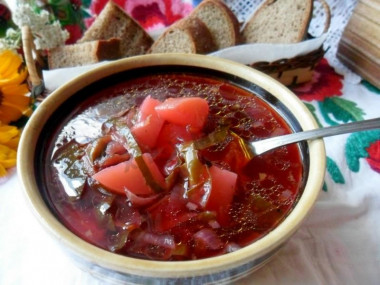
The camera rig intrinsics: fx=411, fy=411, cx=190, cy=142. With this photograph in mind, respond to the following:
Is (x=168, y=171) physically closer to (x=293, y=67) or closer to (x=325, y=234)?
(x=325, y=234)

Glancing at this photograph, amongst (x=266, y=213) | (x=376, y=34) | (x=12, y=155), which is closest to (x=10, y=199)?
(x=12, y=155)

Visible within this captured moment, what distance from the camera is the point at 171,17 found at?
1846 mm

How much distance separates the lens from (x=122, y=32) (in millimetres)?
1567

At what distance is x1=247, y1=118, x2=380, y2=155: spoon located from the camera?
861 millimetres

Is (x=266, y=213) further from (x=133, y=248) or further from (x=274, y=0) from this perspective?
(x=274, y=0)

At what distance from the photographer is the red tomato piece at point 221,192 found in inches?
32.0

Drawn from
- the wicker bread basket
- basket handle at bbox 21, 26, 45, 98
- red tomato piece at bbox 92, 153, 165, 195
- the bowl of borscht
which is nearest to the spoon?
the bowl of borscht

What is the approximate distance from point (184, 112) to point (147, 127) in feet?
0.30

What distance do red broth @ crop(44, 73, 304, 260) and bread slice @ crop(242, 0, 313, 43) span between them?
579 millimetres

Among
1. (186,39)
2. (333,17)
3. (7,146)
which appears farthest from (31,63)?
(333,17)

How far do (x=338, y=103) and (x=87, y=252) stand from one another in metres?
1.07

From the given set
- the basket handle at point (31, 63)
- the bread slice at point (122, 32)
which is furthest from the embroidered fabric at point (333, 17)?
the basket handle at point (31, 63)

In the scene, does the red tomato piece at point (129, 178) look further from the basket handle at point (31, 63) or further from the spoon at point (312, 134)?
the basket handle at point (31, 63)

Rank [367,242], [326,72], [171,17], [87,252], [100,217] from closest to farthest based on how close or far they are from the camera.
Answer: [87,252] → [100,217] → [367,242] → [326,72] → [171,17]
